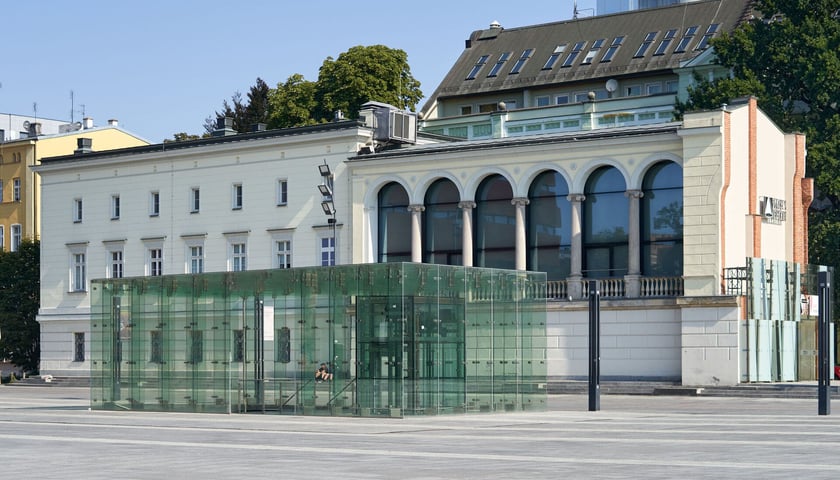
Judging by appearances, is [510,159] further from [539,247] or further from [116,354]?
[116,354]

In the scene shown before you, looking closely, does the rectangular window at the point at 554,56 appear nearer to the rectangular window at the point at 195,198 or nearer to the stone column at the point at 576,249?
the rectangular window at the point at 195,198

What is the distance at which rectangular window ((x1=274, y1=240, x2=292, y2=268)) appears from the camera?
211 feet

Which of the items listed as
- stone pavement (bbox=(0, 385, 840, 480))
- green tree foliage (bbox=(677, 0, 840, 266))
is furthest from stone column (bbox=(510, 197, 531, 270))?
stone pavement (bbox=(0, 385, 840, 480))

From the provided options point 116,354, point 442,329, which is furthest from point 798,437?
point 116,354

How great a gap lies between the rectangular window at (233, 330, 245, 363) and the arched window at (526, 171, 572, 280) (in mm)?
21107

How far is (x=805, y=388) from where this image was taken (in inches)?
1875

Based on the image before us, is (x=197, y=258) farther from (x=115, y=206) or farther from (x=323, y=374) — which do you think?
(x=323, y=374)

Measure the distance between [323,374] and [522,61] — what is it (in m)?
61.5

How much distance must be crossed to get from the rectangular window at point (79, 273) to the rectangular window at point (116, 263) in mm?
2146

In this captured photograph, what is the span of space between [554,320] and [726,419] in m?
23.4

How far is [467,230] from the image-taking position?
59.8 metres

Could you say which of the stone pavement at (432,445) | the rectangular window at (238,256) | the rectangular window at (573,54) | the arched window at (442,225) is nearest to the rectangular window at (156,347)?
the stone pavement at (432,445)

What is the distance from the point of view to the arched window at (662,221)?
177 feet

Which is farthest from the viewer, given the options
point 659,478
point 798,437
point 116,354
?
point 116,354
